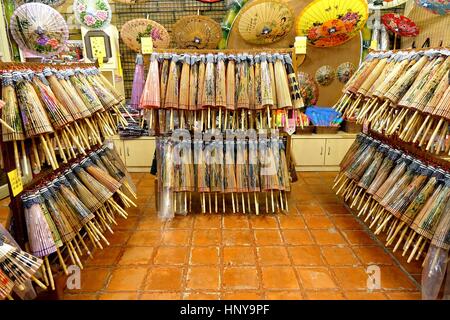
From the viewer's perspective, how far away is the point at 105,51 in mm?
4664

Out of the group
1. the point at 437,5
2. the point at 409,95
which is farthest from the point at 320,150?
the point at 409,95

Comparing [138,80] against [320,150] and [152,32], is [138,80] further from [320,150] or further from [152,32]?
[320,150]

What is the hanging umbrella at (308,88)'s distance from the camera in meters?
5.05

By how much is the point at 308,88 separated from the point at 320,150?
105 cm

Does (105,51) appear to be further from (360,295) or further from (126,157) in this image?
(360,295)

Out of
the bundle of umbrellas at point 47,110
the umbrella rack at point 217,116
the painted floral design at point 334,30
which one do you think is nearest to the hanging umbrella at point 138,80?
the umbrella rack at point 217,116

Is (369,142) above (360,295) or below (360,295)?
above

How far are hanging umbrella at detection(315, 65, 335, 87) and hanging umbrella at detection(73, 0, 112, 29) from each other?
3.28 m

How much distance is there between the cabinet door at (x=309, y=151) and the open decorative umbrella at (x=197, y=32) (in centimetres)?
192

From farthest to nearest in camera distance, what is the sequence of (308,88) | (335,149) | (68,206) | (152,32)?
(308,88), (335,149), (152,32), (68,206)

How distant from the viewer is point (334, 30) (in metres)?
4.48

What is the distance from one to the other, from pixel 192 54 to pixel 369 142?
2.01 metres

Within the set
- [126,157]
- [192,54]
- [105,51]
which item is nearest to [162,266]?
[192,54]

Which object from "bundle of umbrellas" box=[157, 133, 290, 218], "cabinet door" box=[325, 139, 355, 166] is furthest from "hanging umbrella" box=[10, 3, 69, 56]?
"cabinet door" box=[325, 139, 355, 166]
